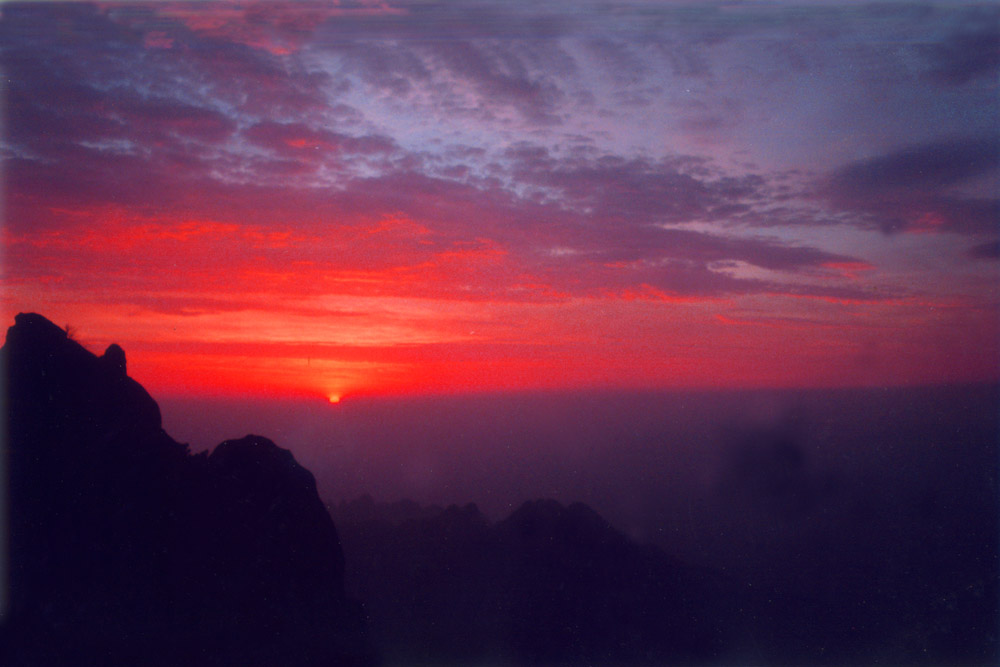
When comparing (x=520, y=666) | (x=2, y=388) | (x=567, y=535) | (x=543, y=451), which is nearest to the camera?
(x=2, y=388)

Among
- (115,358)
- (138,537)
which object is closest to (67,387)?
(115,358)

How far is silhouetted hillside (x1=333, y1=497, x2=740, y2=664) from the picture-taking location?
40.3 meters

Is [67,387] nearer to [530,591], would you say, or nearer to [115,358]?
[115,358]

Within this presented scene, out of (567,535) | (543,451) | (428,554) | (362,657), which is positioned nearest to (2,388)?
(362,657)

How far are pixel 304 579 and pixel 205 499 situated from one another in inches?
165

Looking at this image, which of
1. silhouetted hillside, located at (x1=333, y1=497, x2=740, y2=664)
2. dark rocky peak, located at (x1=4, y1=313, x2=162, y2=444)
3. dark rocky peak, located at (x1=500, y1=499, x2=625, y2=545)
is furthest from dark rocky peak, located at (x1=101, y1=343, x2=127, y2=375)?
dark rocky peak, located at (x1=500, y1=499, x2=625, y2=545)

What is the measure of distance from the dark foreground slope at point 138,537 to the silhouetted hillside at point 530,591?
1730 centimetres

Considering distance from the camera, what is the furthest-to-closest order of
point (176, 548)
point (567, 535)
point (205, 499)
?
point (567, 535)
point (205, 499)
point (176, 548)

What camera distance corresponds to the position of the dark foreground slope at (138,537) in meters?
13.4

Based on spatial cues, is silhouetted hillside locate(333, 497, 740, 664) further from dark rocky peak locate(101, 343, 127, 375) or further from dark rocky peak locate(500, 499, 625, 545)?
dark rocky peak locate(101, 343, 127, 375)

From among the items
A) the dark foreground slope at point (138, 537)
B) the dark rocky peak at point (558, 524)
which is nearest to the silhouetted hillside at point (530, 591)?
the dark rocky peak at point (558, 524)

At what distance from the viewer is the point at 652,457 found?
415 ft

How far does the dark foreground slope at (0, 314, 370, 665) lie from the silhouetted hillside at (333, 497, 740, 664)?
17.3m

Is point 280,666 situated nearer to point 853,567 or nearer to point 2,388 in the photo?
point 2,388
